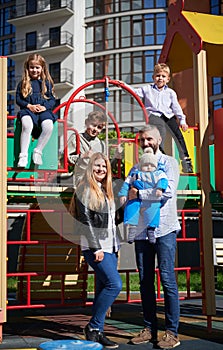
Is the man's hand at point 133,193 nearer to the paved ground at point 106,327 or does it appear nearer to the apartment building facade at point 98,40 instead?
the paved ground at point 106,327

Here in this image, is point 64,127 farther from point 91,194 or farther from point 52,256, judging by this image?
point 52,256

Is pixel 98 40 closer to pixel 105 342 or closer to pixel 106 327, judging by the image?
pixel 106 327

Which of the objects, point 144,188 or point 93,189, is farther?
point 144,188

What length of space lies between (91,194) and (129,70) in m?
31.2

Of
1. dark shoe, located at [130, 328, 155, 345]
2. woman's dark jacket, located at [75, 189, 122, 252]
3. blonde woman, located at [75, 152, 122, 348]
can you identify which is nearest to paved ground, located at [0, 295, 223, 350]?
dark shoe, located at [130, 328, 155, 345]

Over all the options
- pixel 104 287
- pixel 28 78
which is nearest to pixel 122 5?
pixel 28 78

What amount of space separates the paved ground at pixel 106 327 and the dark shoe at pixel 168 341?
0.09 metres

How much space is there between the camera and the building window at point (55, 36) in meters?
37.7

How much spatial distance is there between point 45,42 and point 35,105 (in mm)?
34356

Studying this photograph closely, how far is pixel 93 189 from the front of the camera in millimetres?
5043

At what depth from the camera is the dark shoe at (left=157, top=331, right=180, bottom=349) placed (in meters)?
5.01

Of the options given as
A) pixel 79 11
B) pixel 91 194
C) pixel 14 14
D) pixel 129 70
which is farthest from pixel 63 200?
pixel 14 14

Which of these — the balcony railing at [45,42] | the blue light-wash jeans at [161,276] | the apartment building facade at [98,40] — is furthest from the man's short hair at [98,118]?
the balcony railing at [45,42]

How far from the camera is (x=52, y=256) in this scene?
8281 millimetres
